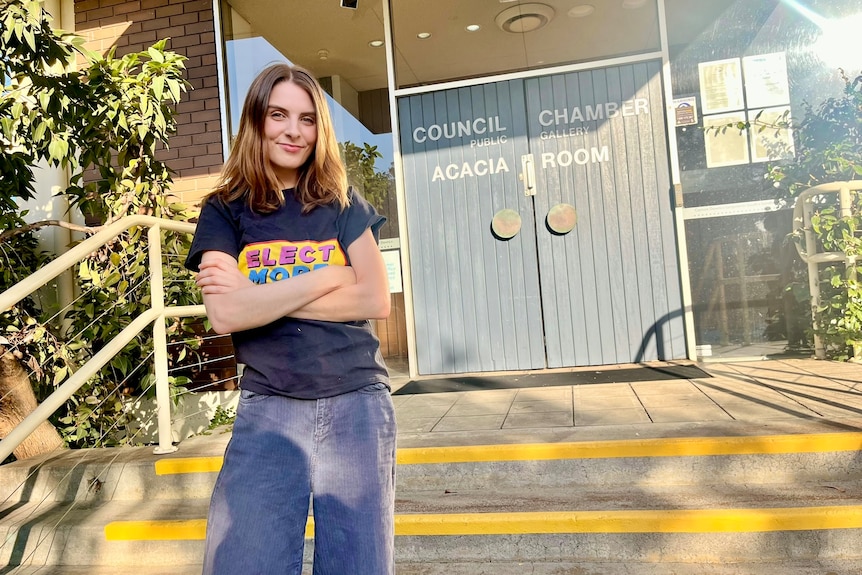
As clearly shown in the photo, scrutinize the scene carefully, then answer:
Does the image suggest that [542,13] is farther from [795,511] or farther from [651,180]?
[795,511]

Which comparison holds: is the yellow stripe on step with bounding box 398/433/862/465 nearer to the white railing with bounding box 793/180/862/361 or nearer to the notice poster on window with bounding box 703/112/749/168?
the white railing with bounding box 793/180/862/361

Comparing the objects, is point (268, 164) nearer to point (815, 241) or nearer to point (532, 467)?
point (532, 467)

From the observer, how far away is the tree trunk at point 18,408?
3070 mm

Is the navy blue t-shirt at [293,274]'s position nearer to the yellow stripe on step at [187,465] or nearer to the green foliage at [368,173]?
the yellow stripe on step at [187,465]

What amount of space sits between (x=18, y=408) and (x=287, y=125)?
2.77m

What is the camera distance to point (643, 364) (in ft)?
13.5

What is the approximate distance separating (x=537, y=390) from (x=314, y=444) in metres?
2.58

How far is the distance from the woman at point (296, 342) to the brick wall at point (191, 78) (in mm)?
3298

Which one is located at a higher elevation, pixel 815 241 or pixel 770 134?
pixel 770 134

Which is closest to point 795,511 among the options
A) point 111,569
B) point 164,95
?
point 111,569

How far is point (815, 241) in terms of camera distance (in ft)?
12.6

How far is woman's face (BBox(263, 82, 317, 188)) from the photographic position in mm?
1249

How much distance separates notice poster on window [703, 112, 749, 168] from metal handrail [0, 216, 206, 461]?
130 inches

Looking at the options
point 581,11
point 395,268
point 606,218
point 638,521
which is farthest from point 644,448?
point 581,11
